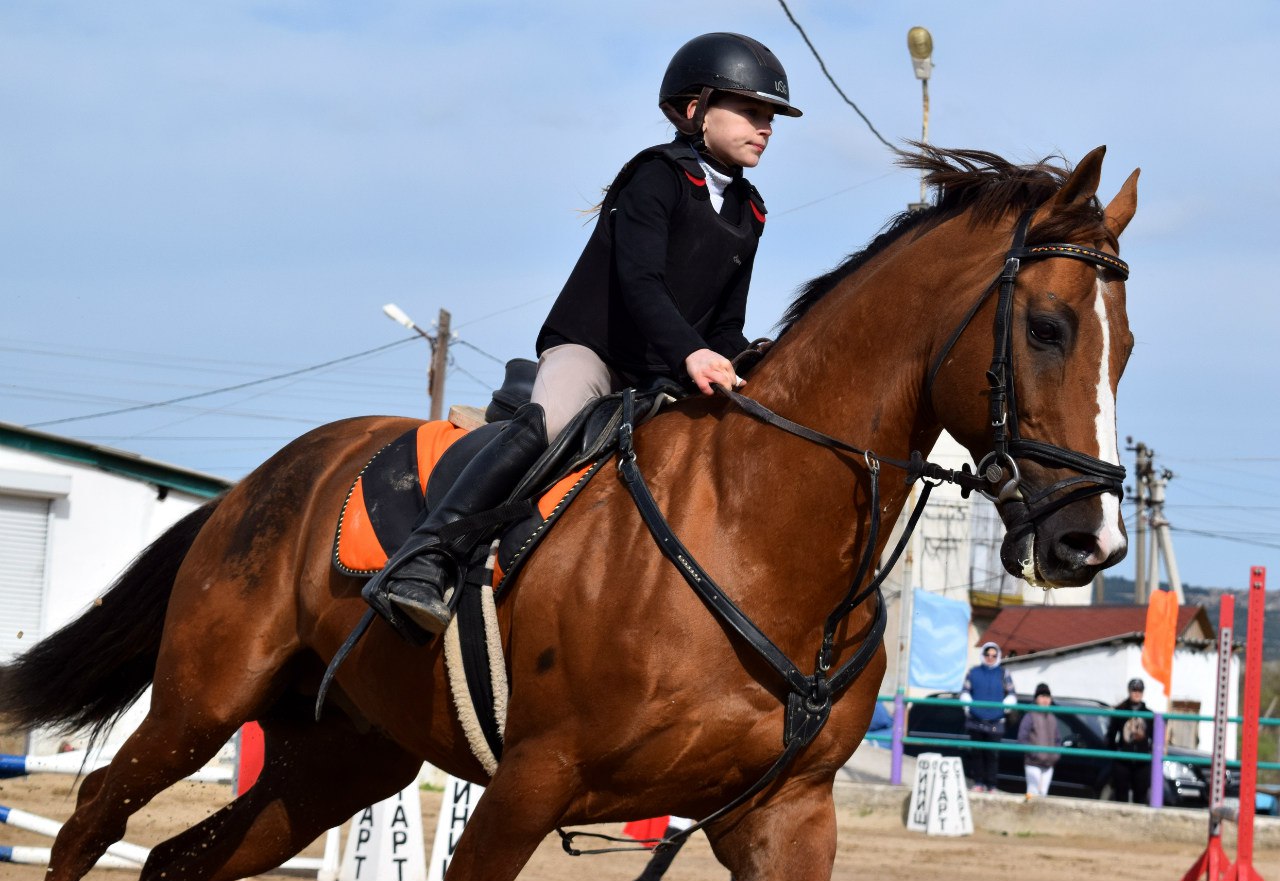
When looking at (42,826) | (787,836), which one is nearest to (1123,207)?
(787,836)

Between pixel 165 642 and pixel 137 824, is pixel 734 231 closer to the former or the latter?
pixel 165 642

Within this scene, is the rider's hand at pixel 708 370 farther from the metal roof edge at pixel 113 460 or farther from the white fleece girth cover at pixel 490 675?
the metal roof edge at pixel 113 460

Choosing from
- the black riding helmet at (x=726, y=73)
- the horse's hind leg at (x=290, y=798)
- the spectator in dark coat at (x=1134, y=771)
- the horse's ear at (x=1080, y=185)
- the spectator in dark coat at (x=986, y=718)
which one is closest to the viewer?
the horse's ear at (x=1080, y=185)

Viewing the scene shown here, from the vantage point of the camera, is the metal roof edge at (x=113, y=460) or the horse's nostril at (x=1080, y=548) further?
the metal roof edge at (x=113, y=460)

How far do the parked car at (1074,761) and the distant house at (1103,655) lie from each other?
8658mm

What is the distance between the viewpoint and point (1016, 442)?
135 inches

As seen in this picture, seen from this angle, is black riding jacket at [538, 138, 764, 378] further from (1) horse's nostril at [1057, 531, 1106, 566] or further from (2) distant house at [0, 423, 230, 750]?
(2) distant house at [0, 423, 230, 750]

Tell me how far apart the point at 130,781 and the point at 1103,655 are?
27972mm

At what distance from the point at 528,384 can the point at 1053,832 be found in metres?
10.8

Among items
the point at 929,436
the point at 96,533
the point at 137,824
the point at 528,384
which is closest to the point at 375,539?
the point at 528,384

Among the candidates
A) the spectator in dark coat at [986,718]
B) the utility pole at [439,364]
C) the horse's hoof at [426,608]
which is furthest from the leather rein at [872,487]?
the utility pole at [439,364]

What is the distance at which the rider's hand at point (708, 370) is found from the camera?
4.00 m

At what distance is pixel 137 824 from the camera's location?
1084 centimetres

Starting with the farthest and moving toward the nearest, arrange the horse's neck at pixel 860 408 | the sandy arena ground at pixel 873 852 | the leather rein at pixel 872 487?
the sandy arena ground at pixel 873 852 → the horse's neck at pixel 860 408 → the leather rein at pixel 872 487
